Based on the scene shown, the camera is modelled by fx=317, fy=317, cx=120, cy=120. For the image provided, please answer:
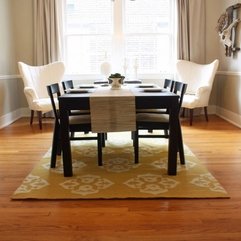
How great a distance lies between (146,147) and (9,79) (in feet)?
10.1

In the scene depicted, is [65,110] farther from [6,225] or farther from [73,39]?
[73,39]

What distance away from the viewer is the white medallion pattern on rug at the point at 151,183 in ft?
8.08

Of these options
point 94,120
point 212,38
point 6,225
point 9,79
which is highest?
point 212,38

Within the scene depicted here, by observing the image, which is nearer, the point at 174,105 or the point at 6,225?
the point at 6,225

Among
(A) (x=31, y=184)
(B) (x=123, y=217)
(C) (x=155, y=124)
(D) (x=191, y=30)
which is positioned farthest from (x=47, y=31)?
(B) (x=123, y=217)

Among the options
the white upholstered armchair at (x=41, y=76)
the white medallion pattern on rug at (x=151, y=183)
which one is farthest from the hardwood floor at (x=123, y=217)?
the white upholstered armchair at (x=41, y=76)

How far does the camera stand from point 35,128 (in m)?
5.01

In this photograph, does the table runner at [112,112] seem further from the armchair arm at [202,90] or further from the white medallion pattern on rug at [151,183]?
the armchair arm at [202,90]

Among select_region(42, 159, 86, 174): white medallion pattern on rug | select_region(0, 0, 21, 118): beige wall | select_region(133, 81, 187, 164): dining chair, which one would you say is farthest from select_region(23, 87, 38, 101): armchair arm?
select_region(133, 81, 187, 164): dining chair

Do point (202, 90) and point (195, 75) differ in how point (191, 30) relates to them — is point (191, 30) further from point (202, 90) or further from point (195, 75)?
point (202, 90)

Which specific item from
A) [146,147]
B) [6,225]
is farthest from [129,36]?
[6,225]

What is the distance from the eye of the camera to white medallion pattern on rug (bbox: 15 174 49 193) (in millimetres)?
2498

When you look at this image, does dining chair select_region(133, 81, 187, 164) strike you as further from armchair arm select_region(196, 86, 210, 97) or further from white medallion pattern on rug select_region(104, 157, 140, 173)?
armchair arm select_region(196, 86, 210, 97)

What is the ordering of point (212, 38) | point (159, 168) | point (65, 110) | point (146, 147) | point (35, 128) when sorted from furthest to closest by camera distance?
point (212, 38) < point (35, 128) < point (146, 147) < point (159, 168) < point (65, 110)
